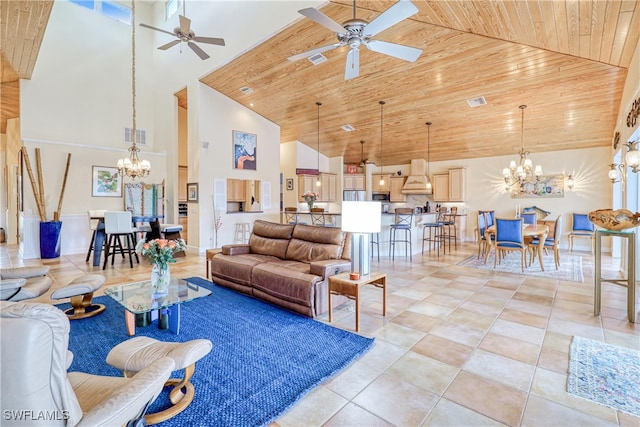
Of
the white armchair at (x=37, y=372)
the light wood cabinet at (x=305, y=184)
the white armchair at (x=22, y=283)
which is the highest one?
the light wood cabinet at (x=305, y=184)

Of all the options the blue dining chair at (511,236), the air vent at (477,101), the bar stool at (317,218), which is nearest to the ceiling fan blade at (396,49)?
the air vent at (477,101)

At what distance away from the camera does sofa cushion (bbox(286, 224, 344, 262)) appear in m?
3.87

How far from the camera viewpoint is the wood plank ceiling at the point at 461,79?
372 cm

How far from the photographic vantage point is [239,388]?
81.2 inches

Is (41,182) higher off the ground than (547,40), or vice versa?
(547,40)

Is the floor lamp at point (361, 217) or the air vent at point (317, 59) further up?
the air vent at point (317, 59)

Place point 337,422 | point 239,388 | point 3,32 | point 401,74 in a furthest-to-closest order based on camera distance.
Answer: point 401,74 → point 3,32 → point 239,388 → point 337,422

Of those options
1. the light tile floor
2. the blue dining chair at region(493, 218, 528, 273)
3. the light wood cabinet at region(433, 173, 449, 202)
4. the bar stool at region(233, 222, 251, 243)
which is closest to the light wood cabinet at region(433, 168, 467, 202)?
the light wood cabinet at region(433, 173, 449, 202)

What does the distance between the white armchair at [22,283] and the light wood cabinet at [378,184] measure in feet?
29.4

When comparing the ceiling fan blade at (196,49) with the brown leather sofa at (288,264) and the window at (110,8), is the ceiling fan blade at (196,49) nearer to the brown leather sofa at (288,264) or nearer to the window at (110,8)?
the brown leather sofa at (288,264)

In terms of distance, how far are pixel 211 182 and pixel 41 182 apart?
135 inches

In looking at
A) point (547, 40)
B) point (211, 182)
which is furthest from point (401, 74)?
point (211, 182)

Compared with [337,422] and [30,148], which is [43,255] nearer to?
[30,148]

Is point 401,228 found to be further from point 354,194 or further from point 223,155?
point 223,155
